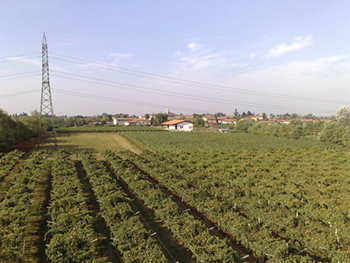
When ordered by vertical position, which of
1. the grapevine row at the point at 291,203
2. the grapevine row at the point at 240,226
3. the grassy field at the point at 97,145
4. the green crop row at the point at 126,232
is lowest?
the grapevine row at the point at 291,203

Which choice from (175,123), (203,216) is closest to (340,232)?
(203,216)

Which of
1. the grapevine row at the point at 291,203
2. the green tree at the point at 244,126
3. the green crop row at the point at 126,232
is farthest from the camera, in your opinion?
the green tree at the point at 244,126

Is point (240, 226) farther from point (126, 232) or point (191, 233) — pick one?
point (126, 232)

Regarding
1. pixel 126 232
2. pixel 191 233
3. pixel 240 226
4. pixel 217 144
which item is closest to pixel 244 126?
pixel 217 144

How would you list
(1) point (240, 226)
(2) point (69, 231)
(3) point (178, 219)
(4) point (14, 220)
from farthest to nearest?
1. (3) point (178, 219)
2. (4) point (14, 220)
3. (1) point (240, 226)
4. (2) point (69, 231)

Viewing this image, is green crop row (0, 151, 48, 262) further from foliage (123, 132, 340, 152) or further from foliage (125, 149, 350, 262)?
foliage (123, 132, 340, 152)

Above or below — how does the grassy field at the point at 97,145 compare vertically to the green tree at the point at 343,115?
below

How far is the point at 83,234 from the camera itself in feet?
45.2

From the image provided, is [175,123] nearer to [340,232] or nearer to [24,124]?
[24,124]

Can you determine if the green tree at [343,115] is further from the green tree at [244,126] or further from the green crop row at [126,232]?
the green crop row at [126,232]

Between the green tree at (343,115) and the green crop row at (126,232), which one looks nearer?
the green crop row at (126,232)

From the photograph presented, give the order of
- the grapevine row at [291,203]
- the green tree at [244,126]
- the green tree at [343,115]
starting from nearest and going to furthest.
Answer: the grapevine row at [291,203], the green tree at [343,115], the green tree at [244,126]

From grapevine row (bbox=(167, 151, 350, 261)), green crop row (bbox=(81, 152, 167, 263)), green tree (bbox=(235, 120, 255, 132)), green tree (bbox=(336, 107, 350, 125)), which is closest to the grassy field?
grapevine row (bbox=(167, 151, 350, 261))

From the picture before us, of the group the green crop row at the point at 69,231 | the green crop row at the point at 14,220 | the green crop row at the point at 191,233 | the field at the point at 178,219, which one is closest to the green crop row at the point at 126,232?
the field at the point at 178,219
